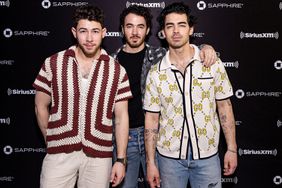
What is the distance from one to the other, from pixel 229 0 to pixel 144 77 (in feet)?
3.61

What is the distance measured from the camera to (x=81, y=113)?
2039 mm

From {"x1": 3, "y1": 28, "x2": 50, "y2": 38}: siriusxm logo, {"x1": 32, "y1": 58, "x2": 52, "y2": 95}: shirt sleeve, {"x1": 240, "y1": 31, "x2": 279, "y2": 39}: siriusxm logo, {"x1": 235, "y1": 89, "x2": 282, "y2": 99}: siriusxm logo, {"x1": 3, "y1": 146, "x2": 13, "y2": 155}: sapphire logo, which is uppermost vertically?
{"x1": 3, "y1": 28, "x2": 50, "y2": 38}: siriusxm logo

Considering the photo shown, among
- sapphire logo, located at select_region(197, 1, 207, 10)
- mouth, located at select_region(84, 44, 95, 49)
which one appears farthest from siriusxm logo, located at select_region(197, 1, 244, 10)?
mouth, located at select_region(84, 44, 95, 49)

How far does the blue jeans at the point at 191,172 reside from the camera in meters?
2.07

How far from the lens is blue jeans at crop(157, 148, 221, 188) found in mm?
2074

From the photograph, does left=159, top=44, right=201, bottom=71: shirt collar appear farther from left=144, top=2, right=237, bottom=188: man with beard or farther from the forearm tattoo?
the forearm tattoo

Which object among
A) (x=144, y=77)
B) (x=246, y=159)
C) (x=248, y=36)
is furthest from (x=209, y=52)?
(x=246, y=159)

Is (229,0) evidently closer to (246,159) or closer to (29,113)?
(246,159)

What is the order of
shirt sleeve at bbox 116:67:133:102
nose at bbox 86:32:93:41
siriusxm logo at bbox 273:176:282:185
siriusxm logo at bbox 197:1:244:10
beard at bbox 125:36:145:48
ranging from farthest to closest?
siriusxm logo at bbox 273:176:282:185, siriusxm logo at bbox 197:1:244:10, beard at bbox 125:36:145:48, shirt sleeve at bbox 116:67:133:102, nose at bbox 86:32:93:41

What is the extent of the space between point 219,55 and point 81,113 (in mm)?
1396

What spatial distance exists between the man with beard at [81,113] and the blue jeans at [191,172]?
0.29m

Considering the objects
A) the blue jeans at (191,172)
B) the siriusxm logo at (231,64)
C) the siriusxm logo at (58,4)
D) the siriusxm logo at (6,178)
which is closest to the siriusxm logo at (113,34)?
the siriusxm logo at (58,4)

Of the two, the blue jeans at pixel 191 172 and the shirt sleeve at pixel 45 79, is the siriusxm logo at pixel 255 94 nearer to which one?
the blue jeans at pixel 191 172

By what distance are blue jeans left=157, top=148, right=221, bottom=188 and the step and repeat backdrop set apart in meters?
0.84
